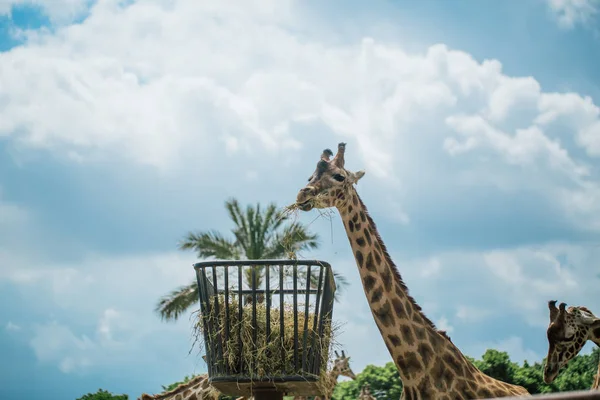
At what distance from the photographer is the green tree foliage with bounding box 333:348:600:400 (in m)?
18.1

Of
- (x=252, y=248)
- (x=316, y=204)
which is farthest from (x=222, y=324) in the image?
(x=252, y=248)

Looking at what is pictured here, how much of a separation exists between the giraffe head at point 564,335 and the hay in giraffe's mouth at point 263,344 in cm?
368

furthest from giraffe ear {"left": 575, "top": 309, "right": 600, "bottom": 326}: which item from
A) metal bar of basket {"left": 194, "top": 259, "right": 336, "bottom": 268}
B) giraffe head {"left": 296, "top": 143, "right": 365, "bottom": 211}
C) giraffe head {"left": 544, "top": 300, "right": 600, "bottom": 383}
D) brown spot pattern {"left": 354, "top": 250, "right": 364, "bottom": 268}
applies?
metal bar of basket {"left": 194, "top": 259, "right": 336, "bottom": 268}

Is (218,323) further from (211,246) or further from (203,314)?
(211,246)

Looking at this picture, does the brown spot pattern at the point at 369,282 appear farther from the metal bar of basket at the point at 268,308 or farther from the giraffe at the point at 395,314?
the metal bar of basket at the point at 268,308

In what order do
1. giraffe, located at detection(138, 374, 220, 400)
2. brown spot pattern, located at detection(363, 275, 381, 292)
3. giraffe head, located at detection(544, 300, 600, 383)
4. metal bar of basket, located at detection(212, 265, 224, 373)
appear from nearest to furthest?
metal bar of basket, located at detection(212, 265, 224, 373) < brown spot pattern, located at detection(363, 275, 381, 292) < giraffe head, located at detection(544, 300, 600, 383) < giraffe, located at detection(138, 374, 220, 400)

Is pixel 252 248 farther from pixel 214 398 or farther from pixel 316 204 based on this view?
pixel 316 204

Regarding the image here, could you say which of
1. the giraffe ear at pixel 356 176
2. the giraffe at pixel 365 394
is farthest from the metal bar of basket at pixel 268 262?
the giraffe at pixel 365 394

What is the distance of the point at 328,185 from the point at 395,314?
4.56ft

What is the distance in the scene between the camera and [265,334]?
5.73 m

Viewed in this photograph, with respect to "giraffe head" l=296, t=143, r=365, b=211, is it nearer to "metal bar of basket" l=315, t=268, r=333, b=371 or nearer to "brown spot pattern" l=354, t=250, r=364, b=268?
"brown spot pattern" l=354, t=250, r=364, b=268

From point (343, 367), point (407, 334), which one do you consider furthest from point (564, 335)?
point (343, 367)

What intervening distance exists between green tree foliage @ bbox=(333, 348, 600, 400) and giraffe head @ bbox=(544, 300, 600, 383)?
9.53m

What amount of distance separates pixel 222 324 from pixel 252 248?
19.1 metres
